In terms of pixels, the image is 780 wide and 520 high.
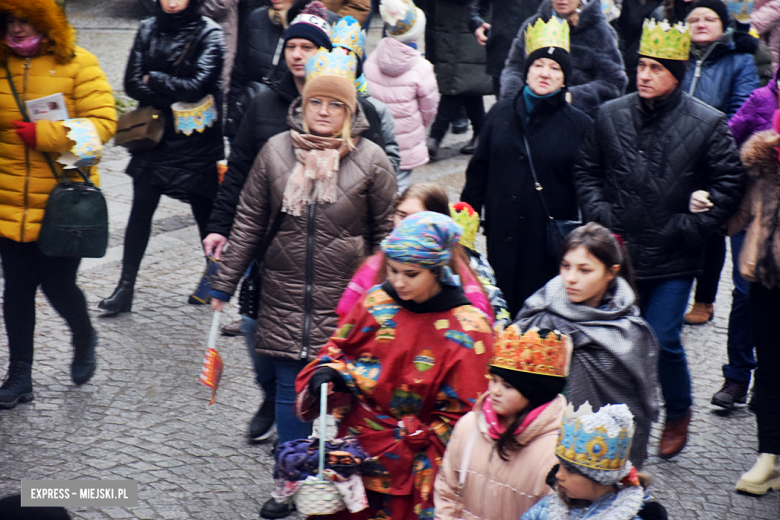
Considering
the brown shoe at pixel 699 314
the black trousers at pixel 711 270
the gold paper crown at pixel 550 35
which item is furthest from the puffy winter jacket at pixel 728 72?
the brown shoe at pixel 699 314

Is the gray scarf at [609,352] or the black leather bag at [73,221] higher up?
the gray scarf at [609,352]

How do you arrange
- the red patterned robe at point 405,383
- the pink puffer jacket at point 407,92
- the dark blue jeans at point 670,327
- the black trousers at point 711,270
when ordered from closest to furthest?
the red patterned robe at point 405,383
the dark blue jeans at point 670,327
the black trousers at point 711,270
the pink puffer jacket at point 407,92

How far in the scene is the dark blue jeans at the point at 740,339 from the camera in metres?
5.23

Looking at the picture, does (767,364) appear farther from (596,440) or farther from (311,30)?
(311,30)

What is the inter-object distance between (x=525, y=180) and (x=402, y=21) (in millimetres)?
2733

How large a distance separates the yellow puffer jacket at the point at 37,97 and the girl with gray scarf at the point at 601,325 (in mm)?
2583

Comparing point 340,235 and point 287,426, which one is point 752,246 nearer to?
point 340,235

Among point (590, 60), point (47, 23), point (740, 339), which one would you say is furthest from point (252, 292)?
point (590, 60)

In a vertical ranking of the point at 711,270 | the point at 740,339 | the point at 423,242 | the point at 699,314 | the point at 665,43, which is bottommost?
the point at 699,314

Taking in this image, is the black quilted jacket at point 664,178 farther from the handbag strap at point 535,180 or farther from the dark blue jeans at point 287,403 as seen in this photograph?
the dark blue jeans at point 287,403

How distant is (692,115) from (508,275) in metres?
1.22

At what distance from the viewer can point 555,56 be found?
484 cm

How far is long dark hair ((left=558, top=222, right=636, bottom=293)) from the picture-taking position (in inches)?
149

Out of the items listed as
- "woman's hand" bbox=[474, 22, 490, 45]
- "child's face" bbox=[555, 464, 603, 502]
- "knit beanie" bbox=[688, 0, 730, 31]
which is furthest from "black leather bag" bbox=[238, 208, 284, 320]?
"woman's hand" bbox=[474, 22, 490, 45]
